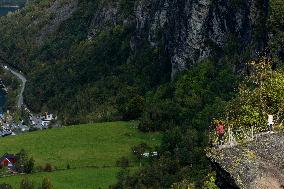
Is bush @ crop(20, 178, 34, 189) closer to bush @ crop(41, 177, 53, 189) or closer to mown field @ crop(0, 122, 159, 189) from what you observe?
bush @ crop(41, 177, 53, 189)

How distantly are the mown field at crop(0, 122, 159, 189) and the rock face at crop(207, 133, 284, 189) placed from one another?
9035cm

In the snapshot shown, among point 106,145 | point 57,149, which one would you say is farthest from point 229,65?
point 57,149

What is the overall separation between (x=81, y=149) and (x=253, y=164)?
116 m

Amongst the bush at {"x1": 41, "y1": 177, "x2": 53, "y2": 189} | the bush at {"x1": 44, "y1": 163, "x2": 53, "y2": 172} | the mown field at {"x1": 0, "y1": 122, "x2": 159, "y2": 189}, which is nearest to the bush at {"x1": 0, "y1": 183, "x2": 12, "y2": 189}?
the mown field at {"x1": 0, "y1": 122, "x2": 159, "y2": 189}

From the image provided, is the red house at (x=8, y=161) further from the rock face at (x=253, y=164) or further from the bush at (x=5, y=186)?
the rock face at (x=253, y=164)

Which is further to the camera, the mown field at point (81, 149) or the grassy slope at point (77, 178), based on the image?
the mown field at point (81, 149)

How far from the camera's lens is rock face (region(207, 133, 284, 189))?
39.2 m

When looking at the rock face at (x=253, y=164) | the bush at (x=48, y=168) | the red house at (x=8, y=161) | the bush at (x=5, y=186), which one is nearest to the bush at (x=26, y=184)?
the bush at (x=5, y=186)

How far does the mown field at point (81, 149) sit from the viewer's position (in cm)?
13550

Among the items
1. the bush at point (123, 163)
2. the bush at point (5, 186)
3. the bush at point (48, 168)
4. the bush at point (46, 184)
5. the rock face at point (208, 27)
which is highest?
→ the rock face at point (208, 27)

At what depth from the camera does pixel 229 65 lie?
15712 centimetres

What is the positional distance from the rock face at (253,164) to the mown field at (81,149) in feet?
296

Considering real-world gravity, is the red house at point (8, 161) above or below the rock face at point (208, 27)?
below

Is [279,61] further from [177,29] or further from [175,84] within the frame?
[177,29]
